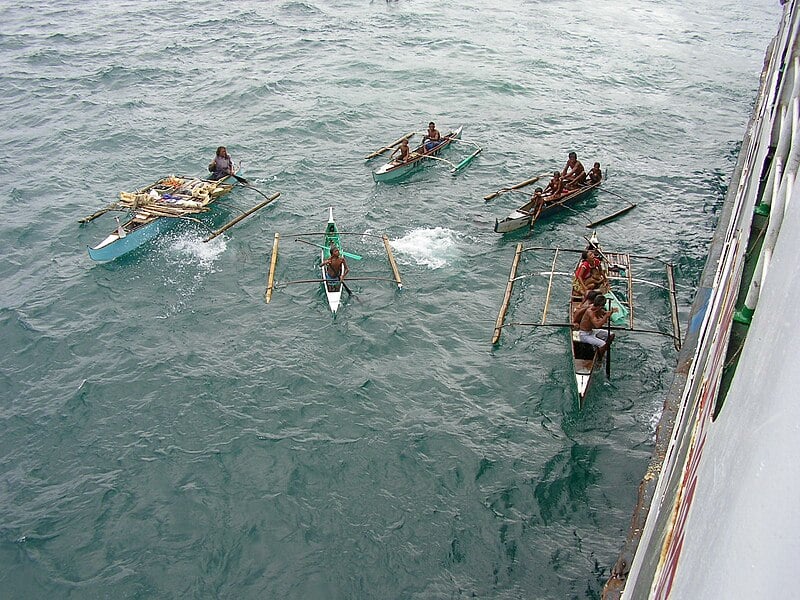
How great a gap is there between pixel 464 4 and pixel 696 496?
53.7 meters

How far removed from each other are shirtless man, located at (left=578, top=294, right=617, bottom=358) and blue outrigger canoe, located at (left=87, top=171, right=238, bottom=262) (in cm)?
1359

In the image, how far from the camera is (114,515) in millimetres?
14008

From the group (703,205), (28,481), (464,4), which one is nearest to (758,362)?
(28,481)

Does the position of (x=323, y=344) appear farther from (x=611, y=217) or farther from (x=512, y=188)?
(x=611, y=217)

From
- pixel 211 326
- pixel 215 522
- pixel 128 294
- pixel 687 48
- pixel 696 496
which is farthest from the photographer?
pixel 687 48

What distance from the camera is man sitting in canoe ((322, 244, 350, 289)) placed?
1977 cm

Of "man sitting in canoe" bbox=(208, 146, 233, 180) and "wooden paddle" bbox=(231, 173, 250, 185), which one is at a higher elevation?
"man sitting in canoe" bbox=(208, 146, 233, 180)

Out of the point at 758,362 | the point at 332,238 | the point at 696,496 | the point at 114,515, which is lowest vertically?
the point at 114,515

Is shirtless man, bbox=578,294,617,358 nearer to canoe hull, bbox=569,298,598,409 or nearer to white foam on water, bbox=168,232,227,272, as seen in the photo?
canoe hull, bbox=569,298,598,409

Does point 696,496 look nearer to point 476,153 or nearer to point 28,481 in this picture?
point 28,481

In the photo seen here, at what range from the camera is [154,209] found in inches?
880

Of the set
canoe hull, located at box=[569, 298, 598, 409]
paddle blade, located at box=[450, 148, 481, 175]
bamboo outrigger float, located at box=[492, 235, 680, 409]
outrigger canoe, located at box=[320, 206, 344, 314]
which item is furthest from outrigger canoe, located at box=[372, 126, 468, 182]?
canoe hull, located at box=[569, 298, 598, 409]

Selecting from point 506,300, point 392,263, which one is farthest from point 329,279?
point 506,300

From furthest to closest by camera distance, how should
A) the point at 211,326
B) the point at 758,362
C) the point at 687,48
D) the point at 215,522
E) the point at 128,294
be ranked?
the point at 687,48, the point at 128,294, the point at 211,326, the point at 215,522, the point at 758,362
